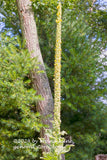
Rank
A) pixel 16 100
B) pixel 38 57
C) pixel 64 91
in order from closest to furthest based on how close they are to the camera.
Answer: pixel 16 100
pixel 64 91
pixel 38 57

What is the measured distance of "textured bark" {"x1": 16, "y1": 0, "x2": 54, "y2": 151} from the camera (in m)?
2.77

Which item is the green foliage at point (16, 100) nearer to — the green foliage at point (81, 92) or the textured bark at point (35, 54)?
the textured bark at point (35, 54)

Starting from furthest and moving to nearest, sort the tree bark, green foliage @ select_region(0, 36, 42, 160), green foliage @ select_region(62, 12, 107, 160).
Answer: the tree bark < green foliage @ select_region(62, 12, 107, 160) < green foliage @ select_region(0, 36, 42, 160)

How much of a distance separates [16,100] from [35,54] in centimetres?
100

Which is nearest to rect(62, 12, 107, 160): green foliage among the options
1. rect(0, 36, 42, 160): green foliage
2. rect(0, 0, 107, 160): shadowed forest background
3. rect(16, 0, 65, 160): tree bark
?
rect(0, 0, 107, 160): shadowed forest background

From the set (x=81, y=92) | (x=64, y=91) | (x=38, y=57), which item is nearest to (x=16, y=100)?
(x=64, y=91)

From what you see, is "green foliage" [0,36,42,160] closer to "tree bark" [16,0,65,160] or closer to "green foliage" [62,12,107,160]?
"tree bark" [16,0,65,160]

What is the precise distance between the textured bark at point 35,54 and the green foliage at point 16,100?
176 millimetres

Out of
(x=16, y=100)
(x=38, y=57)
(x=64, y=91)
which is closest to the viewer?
(x=16, y=100)

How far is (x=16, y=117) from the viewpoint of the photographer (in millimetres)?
2902

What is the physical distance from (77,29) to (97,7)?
3.10m

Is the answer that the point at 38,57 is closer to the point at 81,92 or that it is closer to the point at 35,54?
the point at 35,54

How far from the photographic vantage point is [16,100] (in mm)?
2334

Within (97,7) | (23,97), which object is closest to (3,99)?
(23,97)
